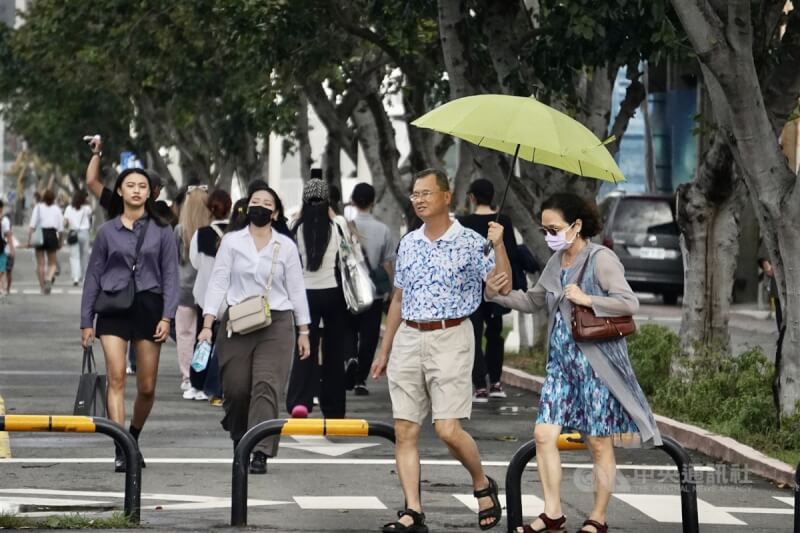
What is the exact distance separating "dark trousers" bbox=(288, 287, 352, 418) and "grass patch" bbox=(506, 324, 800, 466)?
2576 mm

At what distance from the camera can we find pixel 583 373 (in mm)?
9242

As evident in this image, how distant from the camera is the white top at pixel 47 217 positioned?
36.7 metres

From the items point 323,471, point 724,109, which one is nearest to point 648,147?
point 724,109

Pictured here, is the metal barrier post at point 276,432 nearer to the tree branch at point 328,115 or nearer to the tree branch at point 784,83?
the tree branch at point 784,83

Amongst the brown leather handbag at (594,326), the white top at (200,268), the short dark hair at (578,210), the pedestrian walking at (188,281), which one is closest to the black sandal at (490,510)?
the brown leather handbag at (594,326)

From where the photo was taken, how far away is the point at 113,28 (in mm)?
30422

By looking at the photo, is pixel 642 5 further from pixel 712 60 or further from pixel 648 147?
pixel 648 147

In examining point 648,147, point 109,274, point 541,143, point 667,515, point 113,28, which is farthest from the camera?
point 648,147

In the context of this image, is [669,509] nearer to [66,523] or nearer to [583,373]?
[583,373]

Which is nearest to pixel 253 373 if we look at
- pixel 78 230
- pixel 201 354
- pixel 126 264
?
pixel 201 354

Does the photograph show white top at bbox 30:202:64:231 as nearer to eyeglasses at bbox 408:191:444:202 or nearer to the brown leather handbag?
eyeglasses at bbox 408:191:444:202

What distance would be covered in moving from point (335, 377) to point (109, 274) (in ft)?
10.3

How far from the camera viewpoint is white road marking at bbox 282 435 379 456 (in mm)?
13223

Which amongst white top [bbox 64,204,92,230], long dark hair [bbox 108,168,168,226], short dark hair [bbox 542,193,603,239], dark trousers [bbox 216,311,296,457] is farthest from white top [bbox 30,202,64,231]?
short dark hair [bbox 542,193,603,239]
